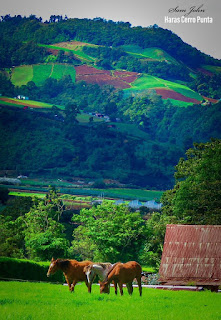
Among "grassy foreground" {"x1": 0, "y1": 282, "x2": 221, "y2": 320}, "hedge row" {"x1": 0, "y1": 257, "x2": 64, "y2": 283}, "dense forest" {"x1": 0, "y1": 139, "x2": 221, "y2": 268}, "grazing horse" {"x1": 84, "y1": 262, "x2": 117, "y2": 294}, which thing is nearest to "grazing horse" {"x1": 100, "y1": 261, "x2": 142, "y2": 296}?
"grazing horse" {"x1": 84, "y1": 262, "x2": 117, "y2": 294}

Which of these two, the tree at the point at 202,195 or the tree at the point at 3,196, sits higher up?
the tree at the point at 3,196

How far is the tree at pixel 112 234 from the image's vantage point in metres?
50.0

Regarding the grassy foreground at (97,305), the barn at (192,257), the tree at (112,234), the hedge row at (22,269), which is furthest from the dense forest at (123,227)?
the grassy foreground at (97,305)

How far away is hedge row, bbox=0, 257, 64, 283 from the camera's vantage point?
26.0 m

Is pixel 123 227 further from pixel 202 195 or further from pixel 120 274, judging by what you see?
pixel 120 274

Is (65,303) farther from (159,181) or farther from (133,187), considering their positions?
(159,181)

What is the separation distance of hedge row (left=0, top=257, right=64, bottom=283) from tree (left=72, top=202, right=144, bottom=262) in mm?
19575

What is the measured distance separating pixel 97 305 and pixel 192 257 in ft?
29.6

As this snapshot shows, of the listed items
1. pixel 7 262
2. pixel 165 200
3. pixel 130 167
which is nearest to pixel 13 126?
pixel 130 167

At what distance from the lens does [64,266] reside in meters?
20.5

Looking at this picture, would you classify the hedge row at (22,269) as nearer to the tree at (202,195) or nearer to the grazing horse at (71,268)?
the grazing horse at (71,268)

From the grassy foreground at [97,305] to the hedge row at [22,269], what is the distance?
4.79 meters

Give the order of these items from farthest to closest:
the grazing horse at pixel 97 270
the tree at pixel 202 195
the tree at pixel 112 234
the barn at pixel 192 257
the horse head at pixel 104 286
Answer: the tree at pixel 112 234, the tree at pixel 202 195, the barn at pixel 192 257, the grazing horse at pixel 97 270, the horse head at pixel 104 286

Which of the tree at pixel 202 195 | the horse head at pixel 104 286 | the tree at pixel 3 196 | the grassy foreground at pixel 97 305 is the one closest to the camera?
the grassy foreground at pixel 97 305
